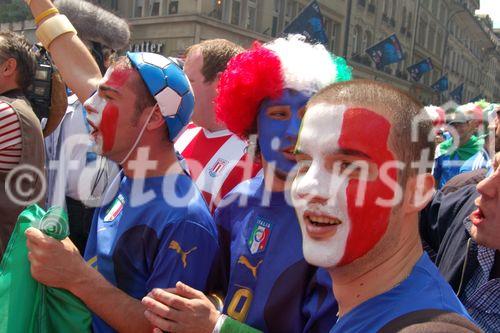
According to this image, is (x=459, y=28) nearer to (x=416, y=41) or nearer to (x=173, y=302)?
(x=416, y=41)

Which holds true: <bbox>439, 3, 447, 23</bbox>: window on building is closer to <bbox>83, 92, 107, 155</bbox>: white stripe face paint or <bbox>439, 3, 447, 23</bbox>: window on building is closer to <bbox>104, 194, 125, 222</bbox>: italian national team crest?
<bbox>83, 92, 107, 155</bbox>: white stripe face paint

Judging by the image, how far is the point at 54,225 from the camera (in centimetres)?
168

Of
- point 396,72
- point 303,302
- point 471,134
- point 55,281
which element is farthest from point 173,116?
point 396,72

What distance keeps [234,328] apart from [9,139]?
4.64 feet

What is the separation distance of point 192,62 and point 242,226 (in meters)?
1.52

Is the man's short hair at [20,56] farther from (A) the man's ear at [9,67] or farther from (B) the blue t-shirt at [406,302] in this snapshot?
(B) the blue t-shirt at [406,302]

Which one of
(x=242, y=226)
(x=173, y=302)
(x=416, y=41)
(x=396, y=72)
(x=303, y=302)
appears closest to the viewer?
(x=173, y=302)

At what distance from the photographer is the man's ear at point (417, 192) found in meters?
1.24

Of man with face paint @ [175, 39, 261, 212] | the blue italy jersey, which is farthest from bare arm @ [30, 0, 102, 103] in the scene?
the blue italy jersey

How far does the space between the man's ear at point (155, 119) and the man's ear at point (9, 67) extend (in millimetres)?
1114

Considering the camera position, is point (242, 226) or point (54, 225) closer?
point (54, 225)

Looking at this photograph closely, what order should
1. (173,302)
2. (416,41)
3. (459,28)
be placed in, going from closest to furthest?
1. (173,302)
2. (416,41)
3. (459,28)

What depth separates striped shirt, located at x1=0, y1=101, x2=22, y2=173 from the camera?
2.27 metres

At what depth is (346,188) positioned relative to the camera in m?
1.23
